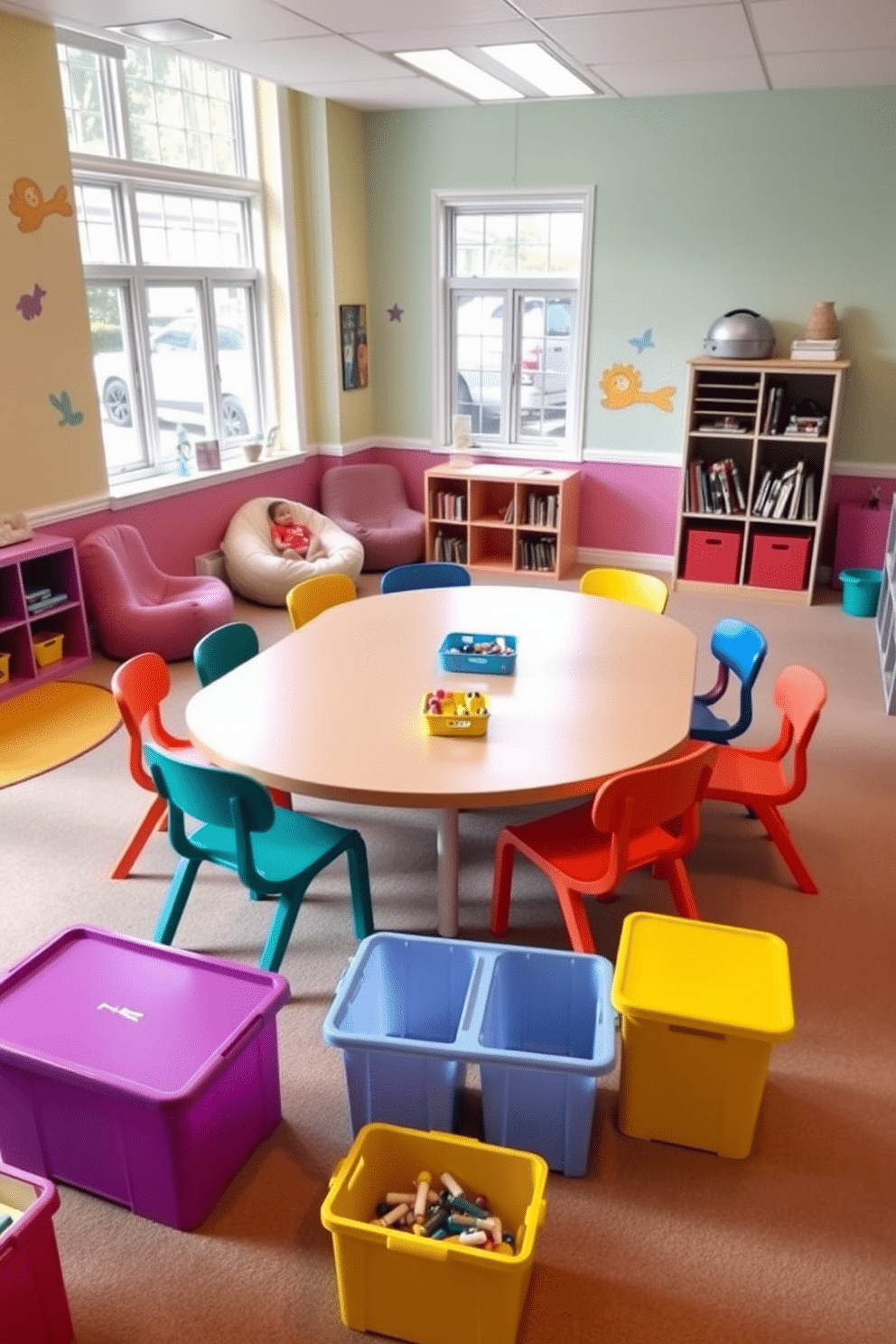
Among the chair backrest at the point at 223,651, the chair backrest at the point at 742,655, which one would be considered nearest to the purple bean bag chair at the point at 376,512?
the chair backrest at the point at 223,651

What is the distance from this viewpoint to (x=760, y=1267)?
2016 mm

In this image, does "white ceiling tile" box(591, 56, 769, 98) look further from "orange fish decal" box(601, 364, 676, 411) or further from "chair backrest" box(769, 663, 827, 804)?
"chair backrest" box(769, 663, 827, 804)

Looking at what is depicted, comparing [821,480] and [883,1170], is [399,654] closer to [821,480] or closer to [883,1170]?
[883,1170]

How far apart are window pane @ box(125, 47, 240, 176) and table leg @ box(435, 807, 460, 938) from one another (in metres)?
4.63

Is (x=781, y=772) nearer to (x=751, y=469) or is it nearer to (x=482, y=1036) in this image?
(x=482, y=1036)

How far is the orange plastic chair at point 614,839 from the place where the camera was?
8.11 feet

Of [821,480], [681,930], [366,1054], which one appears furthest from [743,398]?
[366,1054]

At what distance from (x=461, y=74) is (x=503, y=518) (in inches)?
104

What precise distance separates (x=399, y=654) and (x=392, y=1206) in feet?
5.84

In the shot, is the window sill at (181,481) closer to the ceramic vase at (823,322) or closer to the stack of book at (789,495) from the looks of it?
the stack of book at (789,495)

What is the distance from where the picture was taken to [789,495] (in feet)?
20.2

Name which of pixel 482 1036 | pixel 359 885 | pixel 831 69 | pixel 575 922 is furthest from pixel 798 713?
pixel 831 69

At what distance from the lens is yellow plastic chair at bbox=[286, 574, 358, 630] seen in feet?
13.0

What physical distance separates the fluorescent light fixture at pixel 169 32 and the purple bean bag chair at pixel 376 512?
9.34 ft
